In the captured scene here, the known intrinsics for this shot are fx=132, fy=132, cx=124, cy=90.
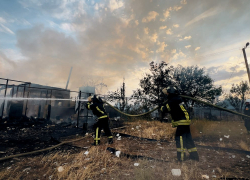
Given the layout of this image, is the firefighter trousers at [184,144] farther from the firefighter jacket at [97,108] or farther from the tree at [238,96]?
the tree at [238,96]

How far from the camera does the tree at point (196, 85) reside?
13.2m

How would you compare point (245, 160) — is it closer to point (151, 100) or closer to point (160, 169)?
point (160, 169)

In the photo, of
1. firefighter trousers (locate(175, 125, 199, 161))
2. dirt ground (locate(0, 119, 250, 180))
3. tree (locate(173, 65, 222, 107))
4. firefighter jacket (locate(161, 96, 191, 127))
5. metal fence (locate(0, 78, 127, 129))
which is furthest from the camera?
tree (locate(173, 65, 222, 107))

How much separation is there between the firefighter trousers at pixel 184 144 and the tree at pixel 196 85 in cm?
1068

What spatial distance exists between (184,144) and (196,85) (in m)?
12.1

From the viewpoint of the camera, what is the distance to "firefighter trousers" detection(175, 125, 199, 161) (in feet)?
9.93

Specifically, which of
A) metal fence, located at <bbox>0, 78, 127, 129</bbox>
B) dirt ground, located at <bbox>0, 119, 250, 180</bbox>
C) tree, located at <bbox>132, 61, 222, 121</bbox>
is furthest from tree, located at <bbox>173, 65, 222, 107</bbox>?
dirt ground, located at <bbox>0, 119, 250, 180</bbox>

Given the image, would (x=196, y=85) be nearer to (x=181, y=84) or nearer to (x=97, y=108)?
(x=181, y=84)

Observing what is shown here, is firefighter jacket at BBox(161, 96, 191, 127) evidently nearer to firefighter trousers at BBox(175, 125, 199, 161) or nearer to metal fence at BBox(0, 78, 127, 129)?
firefighter trousers at BBox(175, 125, 199, 161)

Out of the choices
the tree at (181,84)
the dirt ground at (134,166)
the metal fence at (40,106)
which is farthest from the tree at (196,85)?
the dirt ground at (134,166)

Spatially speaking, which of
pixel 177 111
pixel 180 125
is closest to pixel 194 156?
pixel 180 125

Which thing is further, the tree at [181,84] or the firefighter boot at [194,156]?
the tree at [181,84]

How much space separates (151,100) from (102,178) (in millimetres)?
10508

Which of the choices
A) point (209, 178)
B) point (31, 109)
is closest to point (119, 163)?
point (209, 178)
